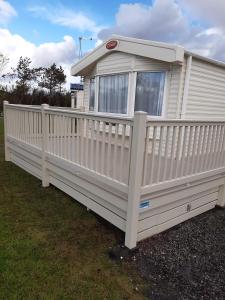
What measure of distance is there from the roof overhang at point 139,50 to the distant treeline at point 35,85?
17.4 metres

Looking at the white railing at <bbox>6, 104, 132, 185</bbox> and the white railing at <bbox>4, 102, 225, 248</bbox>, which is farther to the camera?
the white railing at <bbox>6, 104, 132, 185</bbox>

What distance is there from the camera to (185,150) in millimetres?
3199

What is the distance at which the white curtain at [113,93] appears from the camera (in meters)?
7.12

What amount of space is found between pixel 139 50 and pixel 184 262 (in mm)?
5132

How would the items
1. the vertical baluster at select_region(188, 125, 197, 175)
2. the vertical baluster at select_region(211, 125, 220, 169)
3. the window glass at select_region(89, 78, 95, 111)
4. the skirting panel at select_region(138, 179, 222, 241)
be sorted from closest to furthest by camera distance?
the skirting panel at select_region(138, 179, 222, 241) → the vertical baluster at select_region(188, 125, 197, 175) → the vertical baluster at select_region(211, 125, 220, 169) → the window glass at select_region(89, 78, 95, 111)

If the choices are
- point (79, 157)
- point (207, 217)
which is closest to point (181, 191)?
point (207, 217)

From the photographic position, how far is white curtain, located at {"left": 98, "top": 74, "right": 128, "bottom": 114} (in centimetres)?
712

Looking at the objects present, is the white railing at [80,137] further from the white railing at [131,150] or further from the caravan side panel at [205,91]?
the caravan side panel at [205,91]

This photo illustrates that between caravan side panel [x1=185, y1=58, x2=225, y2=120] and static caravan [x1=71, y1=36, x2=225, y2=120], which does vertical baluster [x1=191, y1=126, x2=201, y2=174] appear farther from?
caravan side panel [x1=185, y1=58, x2=225, y2=120]

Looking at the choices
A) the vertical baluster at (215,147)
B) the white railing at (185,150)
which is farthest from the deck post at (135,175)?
the vertical baluster at (215,147)

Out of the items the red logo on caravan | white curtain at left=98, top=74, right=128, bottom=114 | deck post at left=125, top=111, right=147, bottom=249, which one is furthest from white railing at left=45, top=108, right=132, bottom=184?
the red logo on caravan

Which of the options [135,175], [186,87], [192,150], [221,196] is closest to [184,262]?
[135,175]

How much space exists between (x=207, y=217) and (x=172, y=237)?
0.94 m

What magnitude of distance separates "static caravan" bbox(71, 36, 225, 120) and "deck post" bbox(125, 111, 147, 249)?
3.38 m
